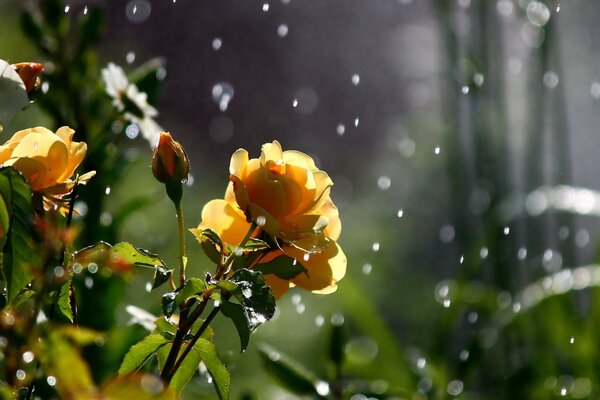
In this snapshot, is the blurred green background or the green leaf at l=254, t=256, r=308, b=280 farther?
the blurred green background

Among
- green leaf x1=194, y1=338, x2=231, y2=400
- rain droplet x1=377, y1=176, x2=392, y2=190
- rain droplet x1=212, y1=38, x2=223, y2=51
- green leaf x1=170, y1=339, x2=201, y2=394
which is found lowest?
rain droplet x1=377, y1=176, x2=392, y2=190

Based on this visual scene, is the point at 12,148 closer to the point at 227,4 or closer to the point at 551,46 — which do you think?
the point at 551,46

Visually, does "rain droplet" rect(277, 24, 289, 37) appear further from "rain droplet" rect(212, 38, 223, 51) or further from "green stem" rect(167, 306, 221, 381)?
"green stem" rect(167, 306, 221, 381)

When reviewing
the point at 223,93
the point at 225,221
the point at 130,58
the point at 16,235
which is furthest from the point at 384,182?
the point at 16,235

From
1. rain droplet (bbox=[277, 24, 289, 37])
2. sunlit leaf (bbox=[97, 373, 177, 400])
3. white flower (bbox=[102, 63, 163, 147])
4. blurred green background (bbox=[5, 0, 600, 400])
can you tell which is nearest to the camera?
sunlit leaf (bbox=[97, 373, 177, 400])

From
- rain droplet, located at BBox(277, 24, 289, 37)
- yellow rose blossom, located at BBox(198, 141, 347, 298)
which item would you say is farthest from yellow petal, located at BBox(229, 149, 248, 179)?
rain droplet, located at BBox(277, 24, 289, 37)

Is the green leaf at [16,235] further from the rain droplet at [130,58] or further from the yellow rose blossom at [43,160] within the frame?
the rain droplet at [130,58]

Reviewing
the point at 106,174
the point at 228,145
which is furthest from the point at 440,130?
the point at 106,174
